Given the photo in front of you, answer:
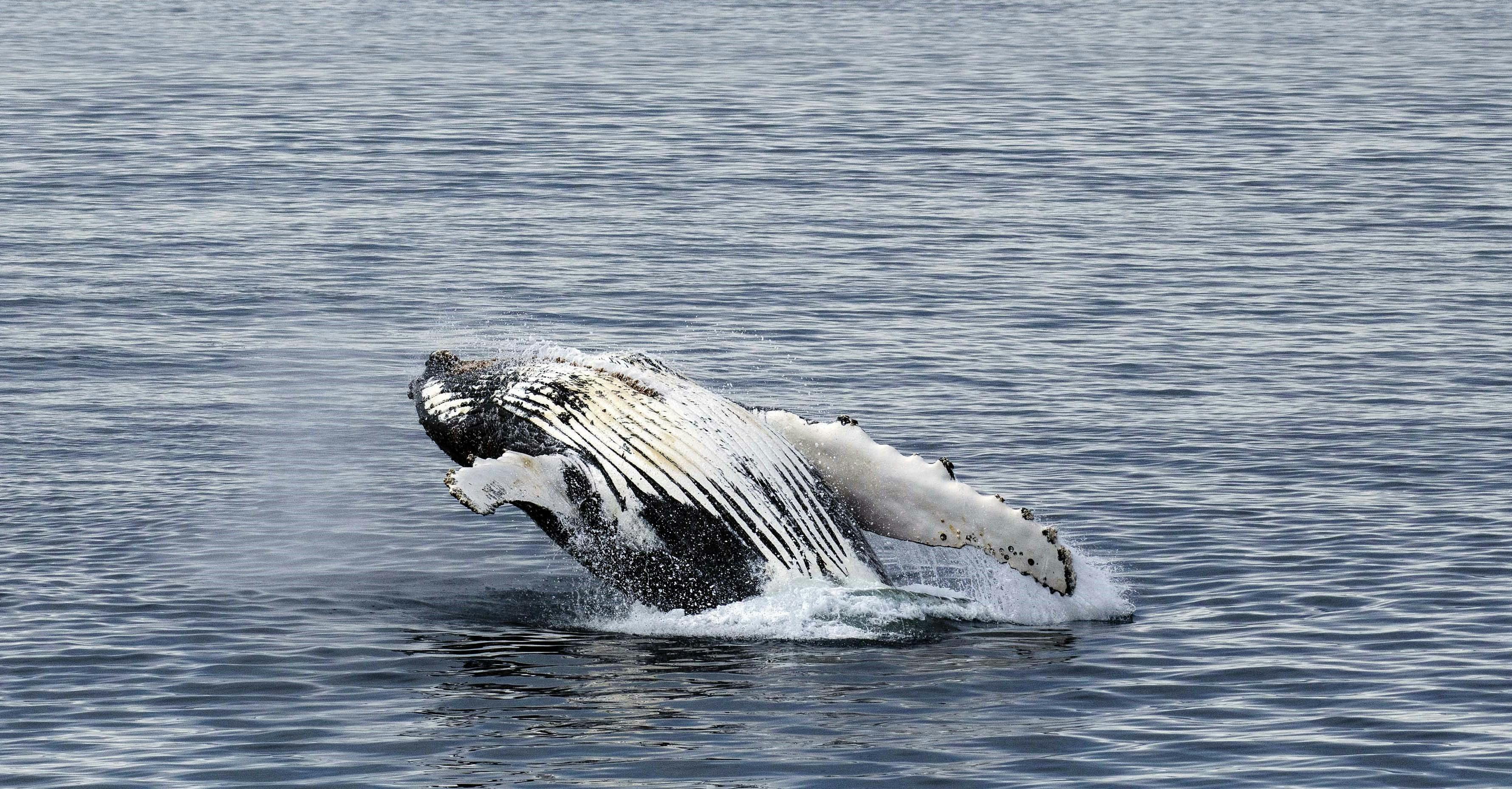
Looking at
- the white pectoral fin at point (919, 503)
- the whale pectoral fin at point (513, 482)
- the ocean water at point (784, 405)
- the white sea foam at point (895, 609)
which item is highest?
the whale pectoral fin at point (513, 482)

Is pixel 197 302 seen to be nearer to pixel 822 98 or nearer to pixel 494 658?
pixel 494 658

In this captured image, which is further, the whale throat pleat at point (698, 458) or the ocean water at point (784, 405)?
the whale throat pleat at point (698, 458)

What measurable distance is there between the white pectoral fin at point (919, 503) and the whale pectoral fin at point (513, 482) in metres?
2.28

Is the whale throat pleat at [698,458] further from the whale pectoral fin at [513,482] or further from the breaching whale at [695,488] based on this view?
the whale pectoral fin at [513,482]

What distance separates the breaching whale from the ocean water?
68 cm

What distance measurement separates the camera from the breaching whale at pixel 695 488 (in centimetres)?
2044

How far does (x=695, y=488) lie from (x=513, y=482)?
5.56 feet

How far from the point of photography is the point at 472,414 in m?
21.5

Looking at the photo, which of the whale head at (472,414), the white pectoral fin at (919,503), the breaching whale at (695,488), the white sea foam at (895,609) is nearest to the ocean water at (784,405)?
the white sea foam at (895,609)

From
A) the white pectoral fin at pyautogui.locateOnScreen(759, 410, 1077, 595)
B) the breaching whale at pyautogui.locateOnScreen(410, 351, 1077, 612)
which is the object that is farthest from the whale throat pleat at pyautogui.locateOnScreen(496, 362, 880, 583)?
the white pectoral fin at pyautogui.locateOnScreen(759, 410, 1077, 595)

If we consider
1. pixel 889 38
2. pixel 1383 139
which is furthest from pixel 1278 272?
pixel 889 38

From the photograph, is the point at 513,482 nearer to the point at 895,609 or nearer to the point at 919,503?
the point at 895,609

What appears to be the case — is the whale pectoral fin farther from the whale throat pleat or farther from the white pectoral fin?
the white pectoral fin

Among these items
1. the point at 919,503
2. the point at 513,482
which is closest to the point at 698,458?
the point at 513,482
